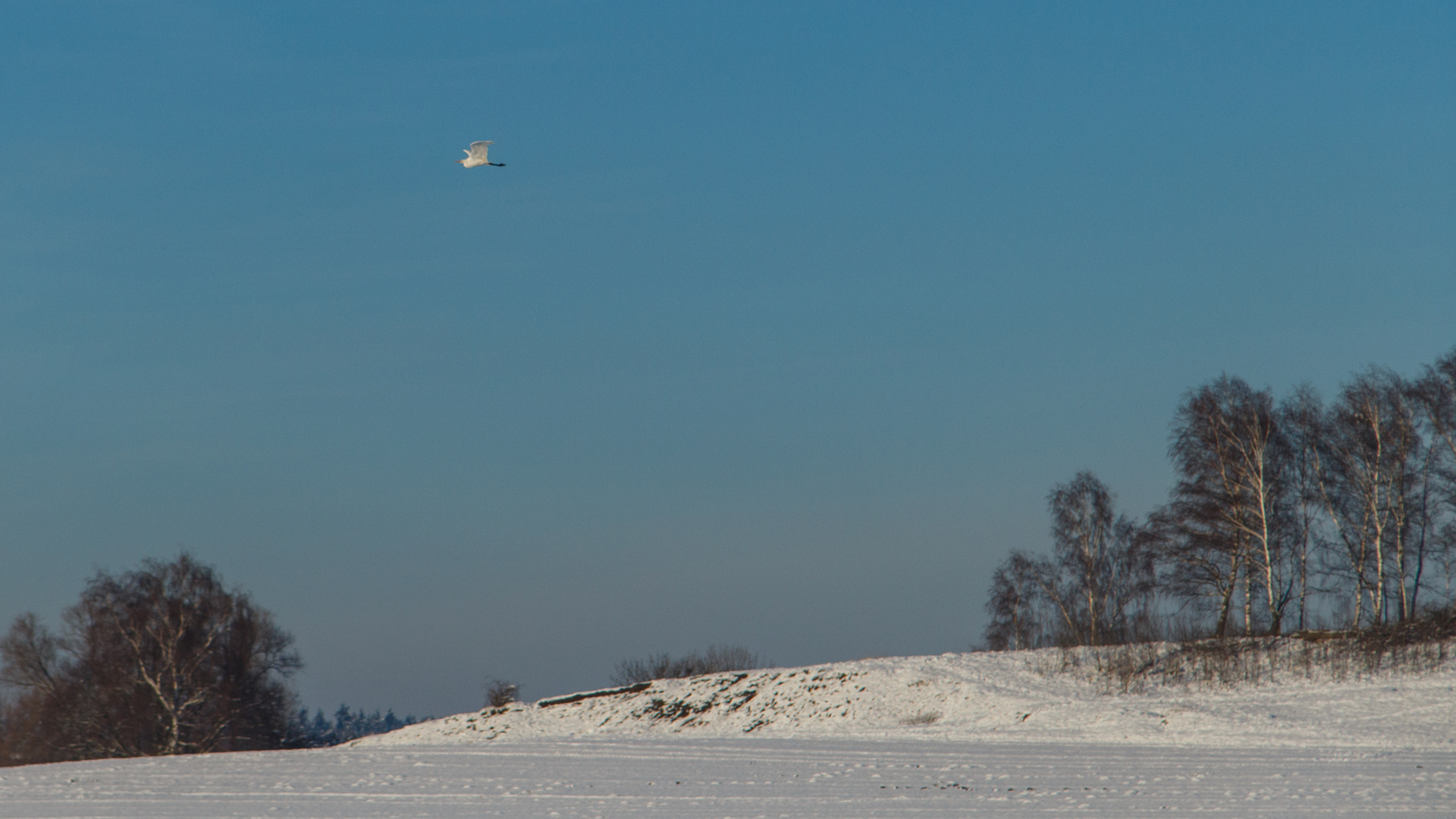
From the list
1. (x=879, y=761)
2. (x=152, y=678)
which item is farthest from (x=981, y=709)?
(x=152, y=678)

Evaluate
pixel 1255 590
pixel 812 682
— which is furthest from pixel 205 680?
pixel 1255 590

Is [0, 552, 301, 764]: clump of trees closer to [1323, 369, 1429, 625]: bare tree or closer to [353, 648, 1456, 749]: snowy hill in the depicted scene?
[353, 648, 1456, 749]: snowy hill

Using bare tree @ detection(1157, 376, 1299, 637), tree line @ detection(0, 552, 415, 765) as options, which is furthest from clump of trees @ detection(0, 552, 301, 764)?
bare tree @ detection(1157, 376, 1299, 637)

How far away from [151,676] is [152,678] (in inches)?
4.0

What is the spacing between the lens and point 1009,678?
1248 inches

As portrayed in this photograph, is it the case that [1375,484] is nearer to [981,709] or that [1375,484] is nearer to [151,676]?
[981,709]

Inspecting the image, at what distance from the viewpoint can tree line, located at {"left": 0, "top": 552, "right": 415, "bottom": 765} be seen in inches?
1517

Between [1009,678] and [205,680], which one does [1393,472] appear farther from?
[205,680]

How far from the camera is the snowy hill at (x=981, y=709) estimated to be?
23.4 meters

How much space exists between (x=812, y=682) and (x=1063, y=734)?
29.9ft

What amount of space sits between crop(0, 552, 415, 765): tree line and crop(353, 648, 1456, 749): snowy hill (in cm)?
905

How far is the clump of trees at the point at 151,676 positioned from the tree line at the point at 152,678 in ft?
0.11

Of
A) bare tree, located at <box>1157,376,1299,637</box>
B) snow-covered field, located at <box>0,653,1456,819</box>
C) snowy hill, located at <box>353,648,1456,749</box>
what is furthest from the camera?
bare tree, located at <box>1157,376,1299,637</box>

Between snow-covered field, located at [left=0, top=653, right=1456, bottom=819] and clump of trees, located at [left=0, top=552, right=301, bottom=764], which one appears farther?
clump of trees, located at [left=0, top=552, right=301, bottom=764]
